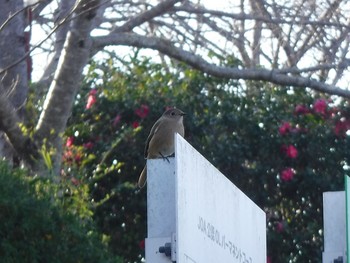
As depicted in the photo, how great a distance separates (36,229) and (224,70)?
4.16 m

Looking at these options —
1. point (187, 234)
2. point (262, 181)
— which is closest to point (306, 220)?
point (262, 181)

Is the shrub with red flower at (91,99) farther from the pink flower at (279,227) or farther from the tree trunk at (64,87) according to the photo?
the pink flower at (279,227)

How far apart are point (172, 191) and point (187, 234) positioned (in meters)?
0.24

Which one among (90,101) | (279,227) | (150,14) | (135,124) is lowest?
(279,227)

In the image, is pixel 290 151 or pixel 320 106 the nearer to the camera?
pixel 290 151

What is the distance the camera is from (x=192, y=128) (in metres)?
9.34

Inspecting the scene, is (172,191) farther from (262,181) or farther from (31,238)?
(262,181)

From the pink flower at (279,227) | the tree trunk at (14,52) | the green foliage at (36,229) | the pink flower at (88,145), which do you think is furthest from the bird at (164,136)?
the green foliage at (36,229)

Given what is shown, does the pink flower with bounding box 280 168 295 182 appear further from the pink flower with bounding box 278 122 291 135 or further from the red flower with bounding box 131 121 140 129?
the red flower with bounding box 131 121 140 129

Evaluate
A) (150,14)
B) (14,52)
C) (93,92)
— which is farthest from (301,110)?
(14,52)

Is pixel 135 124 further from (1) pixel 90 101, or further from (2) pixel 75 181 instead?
(2) pixel 75 181

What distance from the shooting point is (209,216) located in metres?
3.88

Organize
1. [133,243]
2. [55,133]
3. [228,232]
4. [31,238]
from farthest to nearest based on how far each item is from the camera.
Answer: [133,243] → [55,133] → [31,238] → [228,232]

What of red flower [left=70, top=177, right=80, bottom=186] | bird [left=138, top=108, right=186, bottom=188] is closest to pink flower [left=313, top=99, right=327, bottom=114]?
bird [left=138, top=108, right=186, bottom=188]
